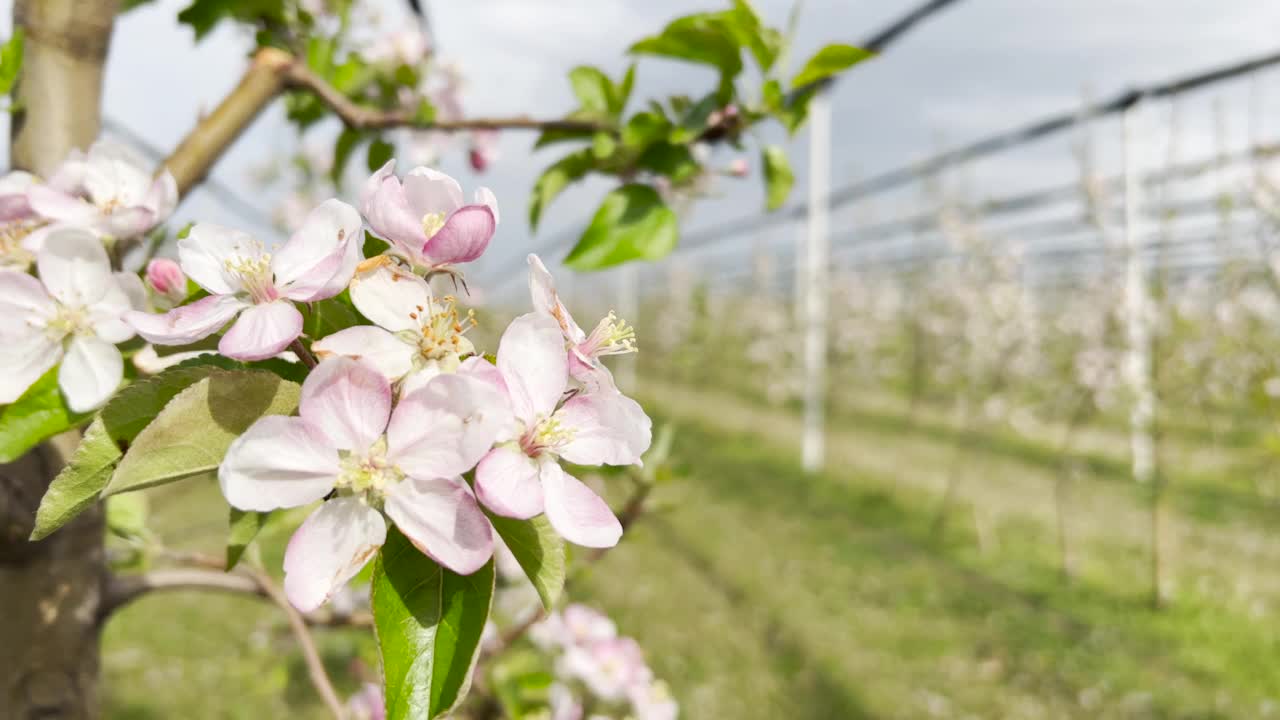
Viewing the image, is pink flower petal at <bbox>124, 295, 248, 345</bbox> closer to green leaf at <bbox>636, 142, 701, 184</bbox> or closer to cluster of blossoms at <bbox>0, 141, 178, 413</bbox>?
cluster of blossoms at <bbox>0, 141, 178, 413</bbox>

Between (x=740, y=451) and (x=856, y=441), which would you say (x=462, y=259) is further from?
(x=856, y=441)

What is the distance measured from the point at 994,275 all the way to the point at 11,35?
609 centimetres

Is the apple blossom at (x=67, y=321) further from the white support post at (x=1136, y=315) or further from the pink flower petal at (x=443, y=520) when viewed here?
the white support post at (x=1136, y=315)

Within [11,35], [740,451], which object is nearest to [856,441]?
[740,451]

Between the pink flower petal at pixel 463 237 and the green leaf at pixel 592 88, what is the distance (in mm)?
568

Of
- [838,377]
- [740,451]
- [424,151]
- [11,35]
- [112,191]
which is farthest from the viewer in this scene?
[838,377]

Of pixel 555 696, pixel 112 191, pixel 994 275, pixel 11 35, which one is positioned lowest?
pixel 555 696

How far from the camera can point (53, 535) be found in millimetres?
731

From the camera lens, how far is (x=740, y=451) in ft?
28.2

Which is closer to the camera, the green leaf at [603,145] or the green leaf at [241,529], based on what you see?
the green leaf at [241,529]

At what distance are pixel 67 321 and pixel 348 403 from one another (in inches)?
7.5

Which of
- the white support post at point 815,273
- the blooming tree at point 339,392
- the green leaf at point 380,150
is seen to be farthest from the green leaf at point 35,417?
the white support post at point 815,273

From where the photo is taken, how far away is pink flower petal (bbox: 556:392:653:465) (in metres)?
0.41

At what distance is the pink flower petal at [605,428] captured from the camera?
41cm
